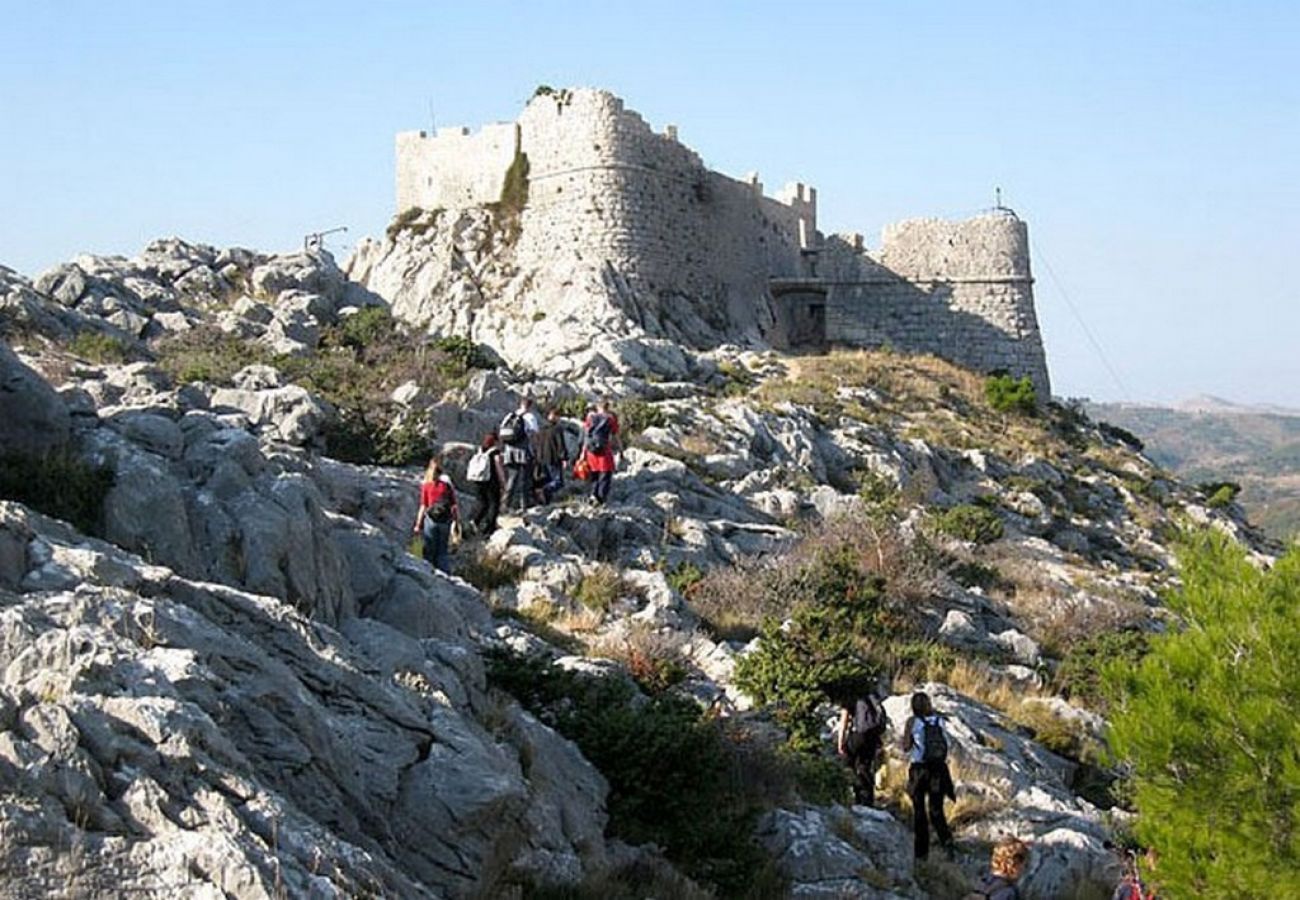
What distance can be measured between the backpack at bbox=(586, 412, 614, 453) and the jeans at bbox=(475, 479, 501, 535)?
184cm

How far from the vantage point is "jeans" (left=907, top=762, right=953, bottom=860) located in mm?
11227

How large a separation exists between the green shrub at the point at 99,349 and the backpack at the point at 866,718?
13.9m

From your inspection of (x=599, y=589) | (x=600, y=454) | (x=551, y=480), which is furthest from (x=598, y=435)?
(x=599, y=589)

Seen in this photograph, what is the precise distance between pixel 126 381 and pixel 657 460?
7396 millimetres

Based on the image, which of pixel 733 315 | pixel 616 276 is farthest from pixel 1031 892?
pixel 733 315

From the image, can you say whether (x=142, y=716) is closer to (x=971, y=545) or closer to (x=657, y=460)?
(x=657, y=460)

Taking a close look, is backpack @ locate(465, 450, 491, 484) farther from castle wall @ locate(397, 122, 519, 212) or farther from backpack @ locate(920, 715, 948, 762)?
castle wall @ locate(397, 122, 519, 212)

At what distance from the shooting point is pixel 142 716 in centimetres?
569

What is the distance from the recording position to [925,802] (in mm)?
11422

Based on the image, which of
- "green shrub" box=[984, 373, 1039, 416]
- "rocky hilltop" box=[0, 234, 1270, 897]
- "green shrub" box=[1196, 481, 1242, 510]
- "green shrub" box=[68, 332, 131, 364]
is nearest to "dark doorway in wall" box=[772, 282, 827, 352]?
"green shrub" box=[984, 373, 1039, 416]

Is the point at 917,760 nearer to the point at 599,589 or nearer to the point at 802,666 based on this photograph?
the point at 802,666

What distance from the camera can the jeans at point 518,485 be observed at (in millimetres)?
18344

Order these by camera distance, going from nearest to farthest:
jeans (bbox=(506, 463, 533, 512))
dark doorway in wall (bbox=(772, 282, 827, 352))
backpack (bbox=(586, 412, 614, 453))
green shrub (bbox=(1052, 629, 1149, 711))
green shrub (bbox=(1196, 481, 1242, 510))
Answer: green shrub (bbox=(1052, 629, 1149, 711)) < jeans (bbox=(506, 463, 533, 512)) < backpack (bbox=(586, 412, 614, 453)) < green shrub (bbox=(1196, 481, 1242, 510)) < dark doorway in wall (bbox=(772, 282, 827, 352))

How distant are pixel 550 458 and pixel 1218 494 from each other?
2560 cm
